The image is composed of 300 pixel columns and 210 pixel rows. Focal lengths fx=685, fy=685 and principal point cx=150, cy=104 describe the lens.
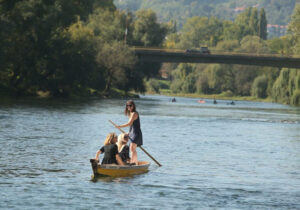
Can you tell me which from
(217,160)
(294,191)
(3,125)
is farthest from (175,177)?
(3,125)

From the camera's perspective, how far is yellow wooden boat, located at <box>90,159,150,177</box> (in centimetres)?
2154

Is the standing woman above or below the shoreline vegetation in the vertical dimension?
below

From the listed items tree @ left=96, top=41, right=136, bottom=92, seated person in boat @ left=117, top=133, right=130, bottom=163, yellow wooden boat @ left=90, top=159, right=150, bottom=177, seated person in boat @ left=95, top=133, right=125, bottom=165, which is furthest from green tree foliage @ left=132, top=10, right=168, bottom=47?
seated person in boat @ left=95, top=133, right=125, bottom=165

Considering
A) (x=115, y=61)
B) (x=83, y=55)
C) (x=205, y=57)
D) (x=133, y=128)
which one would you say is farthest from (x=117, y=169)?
(x=205, y=57)

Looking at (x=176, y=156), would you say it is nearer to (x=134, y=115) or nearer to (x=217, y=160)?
(x=217, y=160)

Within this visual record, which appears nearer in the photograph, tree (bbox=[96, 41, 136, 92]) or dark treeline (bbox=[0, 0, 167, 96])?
dark treeline (bbox=[0, 0, 167, 96])

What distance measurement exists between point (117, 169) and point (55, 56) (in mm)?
65003

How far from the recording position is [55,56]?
282ft

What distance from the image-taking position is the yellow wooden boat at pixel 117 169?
21542 mm

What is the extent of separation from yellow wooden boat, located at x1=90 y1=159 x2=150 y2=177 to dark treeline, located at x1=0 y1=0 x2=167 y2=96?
52.3 metres

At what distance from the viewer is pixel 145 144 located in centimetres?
3512

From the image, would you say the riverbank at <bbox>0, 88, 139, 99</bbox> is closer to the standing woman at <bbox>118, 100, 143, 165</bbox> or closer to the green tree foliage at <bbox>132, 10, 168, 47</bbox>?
the green tree foliage at <bbox>132, 10, 168, 47</bbox>

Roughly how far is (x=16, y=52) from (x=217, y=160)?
5671cm

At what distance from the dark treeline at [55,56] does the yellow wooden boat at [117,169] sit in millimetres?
52266
